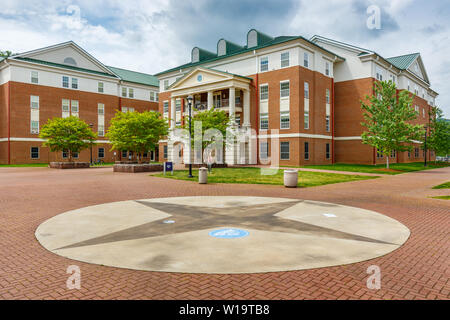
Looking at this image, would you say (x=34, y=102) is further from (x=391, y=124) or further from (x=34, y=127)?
(x=391, y=124)

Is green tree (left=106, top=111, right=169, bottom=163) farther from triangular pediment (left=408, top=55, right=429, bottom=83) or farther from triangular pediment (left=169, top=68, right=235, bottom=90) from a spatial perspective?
triangular pediment (left=408, top=55, right=429, bottom=83)

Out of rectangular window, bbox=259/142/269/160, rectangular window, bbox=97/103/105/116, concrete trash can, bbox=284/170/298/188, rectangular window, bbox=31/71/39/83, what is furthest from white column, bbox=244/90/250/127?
rectangular window, bbox=31/71/39/83

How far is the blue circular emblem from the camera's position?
707 cm

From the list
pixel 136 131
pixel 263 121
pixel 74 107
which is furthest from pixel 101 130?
pixel 263 121

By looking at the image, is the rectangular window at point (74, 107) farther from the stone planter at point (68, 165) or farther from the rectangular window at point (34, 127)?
the stone planter at point (68, 165)

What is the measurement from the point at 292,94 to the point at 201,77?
12.5m

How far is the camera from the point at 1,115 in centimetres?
4881

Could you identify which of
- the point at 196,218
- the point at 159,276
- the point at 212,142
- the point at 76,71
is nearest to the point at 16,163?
the point at 76,71

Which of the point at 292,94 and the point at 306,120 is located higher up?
the point at 292,94

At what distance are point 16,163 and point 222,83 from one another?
1323 inches

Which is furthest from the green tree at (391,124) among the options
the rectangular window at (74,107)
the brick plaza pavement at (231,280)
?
the rectangular window at (74,107)

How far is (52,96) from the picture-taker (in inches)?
1988
